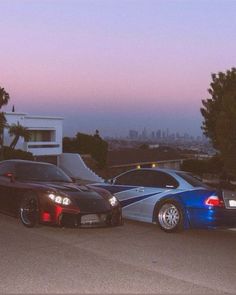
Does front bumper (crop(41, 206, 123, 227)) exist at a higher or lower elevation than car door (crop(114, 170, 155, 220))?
lower

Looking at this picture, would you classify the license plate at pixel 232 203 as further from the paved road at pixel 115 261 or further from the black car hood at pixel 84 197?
the black car hood at pixel 84 197

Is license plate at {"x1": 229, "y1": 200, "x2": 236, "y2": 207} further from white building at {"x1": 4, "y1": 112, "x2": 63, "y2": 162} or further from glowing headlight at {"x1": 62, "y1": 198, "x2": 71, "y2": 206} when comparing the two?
white building at {"x1": 4, "y1": 112, "x2": 63, "y2": 162}

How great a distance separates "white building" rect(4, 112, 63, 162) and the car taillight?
30725 millimetres

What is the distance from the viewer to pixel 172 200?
10758 mm

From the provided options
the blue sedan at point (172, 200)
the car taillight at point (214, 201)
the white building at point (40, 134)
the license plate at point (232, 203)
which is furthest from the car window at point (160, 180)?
the white building at point (40, 134)

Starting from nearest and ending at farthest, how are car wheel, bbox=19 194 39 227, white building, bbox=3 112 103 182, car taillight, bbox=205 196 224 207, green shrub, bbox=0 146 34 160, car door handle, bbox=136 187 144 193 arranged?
car taillight, bbox=205 196 224 207
car wheel, bbox=19 194 39 227
car door handle, bbox=136 187 144 193
green shrub, bbox=0 146 34 160
white building, bbox=3 112 103 182

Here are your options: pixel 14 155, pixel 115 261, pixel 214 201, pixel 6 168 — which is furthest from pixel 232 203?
pixel 14 155

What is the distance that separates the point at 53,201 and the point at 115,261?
282 cm

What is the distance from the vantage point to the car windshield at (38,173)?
11852 millimetres

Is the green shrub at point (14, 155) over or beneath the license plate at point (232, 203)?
over

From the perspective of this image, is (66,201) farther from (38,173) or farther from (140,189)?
(140,189)

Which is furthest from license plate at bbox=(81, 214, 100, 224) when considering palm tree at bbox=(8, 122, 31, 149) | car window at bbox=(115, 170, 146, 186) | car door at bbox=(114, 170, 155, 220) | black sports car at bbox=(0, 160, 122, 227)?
palm tree at bbox=(8, 122, 31, 149)

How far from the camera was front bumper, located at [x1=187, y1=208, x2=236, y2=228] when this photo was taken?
10156 mm

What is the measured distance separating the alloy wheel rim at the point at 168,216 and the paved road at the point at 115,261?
224 millimetres
